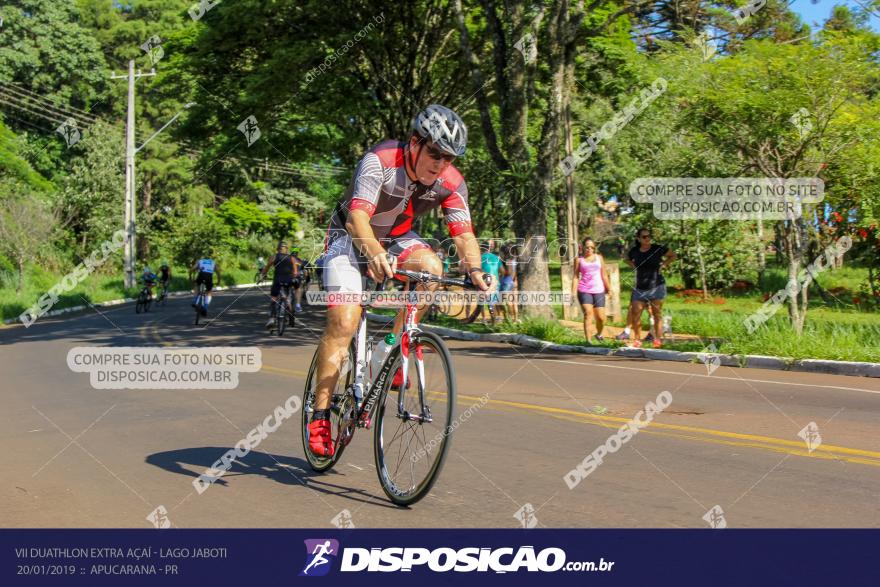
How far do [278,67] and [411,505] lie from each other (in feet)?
67.9

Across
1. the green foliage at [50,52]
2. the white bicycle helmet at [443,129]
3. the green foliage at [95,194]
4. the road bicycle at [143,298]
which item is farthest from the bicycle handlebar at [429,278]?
the green foliage at [50,52]

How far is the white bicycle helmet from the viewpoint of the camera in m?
5.30

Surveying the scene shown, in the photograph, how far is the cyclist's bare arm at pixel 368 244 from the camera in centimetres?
517

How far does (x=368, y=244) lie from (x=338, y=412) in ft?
3.95

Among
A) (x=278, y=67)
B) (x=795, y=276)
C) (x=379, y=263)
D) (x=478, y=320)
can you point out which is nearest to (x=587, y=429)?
(x=379, y=263)

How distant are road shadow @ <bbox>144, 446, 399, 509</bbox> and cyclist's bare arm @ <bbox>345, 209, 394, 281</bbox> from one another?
4.37 feet

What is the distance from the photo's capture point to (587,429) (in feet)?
26.9

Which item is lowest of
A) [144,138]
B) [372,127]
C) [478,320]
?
[478,320]

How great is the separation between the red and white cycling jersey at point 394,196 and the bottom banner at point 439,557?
6.41ft

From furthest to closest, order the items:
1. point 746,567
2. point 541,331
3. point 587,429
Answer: point 541,331
point 587,429
point 746,567

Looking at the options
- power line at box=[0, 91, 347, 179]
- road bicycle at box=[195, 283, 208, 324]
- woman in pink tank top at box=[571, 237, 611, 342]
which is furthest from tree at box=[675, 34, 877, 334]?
power line at box=[0, 91, 347, 179]

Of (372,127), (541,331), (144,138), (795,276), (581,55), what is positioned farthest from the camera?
(144,138)

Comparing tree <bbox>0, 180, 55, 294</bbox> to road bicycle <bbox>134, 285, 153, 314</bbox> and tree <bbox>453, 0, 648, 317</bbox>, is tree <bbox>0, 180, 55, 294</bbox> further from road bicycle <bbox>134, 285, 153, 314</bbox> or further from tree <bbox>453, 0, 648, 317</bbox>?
tree <bbox>453, 0, 648, 317</bbox>

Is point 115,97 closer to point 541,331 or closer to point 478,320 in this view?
point 478,320
